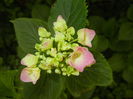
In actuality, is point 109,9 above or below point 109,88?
above

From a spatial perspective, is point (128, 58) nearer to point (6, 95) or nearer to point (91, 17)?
point (91, 17)

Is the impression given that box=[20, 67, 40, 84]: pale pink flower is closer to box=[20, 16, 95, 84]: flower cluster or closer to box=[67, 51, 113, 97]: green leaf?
box=[20, 16, 95, 84]: flower cluster

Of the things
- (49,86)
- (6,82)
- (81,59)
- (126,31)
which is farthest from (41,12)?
(81,59)

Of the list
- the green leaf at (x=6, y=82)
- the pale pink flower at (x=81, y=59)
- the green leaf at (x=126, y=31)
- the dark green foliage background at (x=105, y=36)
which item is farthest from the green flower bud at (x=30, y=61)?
the green leaf at (x=126, y=31)

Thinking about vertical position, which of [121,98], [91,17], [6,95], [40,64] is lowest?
[121,98]

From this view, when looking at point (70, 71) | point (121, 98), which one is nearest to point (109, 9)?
point (121, 98)

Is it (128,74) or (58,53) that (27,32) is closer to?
(58,53)

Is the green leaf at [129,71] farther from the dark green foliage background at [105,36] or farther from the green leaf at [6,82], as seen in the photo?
the green leaf at [6,82]
